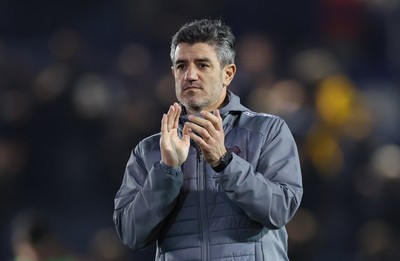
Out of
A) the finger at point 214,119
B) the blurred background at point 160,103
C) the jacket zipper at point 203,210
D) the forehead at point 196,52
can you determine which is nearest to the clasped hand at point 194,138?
the finger at point 214,119

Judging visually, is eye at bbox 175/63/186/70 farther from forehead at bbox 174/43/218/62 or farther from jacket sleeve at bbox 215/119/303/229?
jacket sleeve at bbox 215/119/303/229

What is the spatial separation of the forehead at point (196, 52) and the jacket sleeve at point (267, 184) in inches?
13.8

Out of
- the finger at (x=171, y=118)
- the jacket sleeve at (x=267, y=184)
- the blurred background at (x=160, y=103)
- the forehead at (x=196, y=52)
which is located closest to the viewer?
the jacket sleeve at (x=267, y=184)

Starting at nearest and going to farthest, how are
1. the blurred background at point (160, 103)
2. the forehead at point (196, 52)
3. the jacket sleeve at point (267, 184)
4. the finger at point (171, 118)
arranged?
the jacket sleeve at point (267, 184) → the finger at point (171, 118) → the forehead at point (196, 52) → the blurred background at point (160, 103)

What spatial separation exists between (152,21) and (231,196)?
14.5 feet

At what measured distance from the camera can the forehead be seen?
10.4 feet

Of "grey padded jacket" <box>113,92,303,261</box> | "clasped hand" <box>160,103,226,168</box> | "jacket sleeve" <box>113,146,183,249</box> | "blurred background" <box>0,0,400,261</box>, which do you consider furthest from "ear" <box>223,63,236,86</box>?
"blurred background" <box>0,0,400,261</box>

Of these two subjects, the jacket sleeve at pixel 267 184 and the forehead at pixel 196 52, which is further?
the forehead at pixel 196 52

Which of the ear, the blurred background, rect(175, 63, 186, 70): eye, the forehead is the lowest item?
the blurred background

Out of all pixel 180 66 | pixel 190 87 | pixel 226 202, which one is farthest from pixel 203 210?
A: pixel 180 66

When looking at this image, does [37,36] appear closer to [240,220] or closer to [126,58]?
[126,58]

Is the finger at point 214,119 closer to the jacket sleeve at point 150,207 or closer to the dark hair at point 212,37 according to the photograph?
the jacket sleeve at point 150,207

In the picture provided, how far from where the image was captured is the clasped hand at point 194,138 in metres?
2.89

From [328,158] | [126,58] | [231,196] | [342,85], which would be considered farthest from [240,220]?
[126,58]
